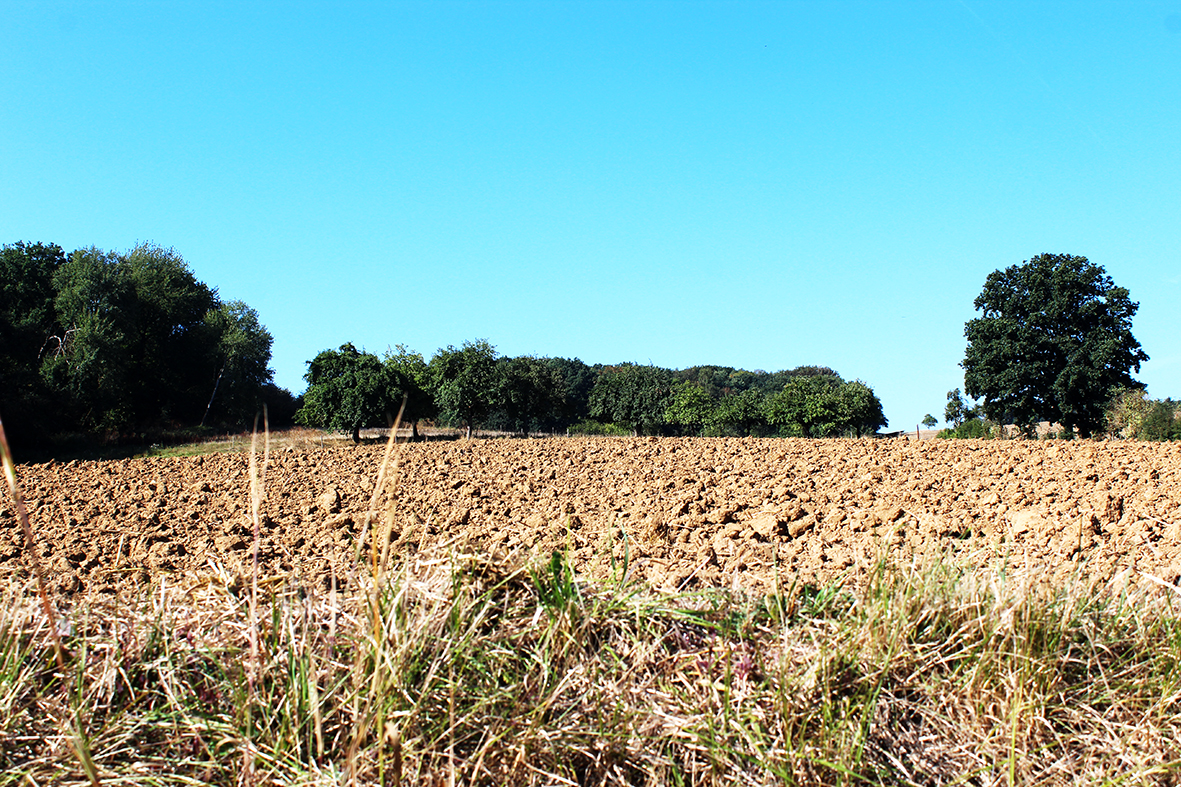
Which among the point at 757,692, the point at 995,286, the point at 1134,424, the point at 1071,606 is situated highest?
the point at 995,286

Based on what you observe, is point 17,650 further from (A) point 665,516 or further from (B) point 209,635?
(A) point 665,516

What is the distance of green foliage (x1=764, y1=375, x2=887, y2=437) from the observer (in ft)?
141

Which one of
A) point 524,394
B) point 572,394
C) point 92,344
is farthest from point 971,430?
point 92,344

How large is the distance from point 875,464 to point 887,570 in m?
9.78

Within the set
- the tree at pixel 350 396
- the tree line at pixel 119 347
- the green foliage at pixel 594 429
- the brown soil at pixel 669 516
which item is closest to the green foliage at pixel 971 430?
the green foliage at pixel 594 429

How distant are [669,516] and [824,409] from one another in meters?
37.1

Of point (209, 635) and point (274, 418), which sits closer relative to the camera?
point (209, 635)

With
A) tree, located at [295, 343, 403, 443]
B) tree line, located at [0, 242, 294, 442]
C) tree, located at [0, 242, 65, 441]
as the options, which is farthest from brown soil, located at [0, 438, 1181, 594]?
tree line, located at [0, 242, 294, 442]

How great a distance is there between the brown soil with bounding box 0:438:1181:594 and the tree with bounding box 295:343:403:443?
11455 mm

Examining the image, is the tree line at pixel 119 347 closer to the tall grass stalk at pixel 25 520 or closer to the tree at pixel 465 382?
the tree at pixel 465 382

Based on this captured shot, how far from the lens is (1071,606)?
3.23m

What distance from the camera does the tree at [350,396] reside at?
89.4ft

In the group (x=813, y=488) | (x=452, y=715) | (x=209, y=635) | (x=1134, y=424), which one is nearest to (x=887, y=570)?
(x=452, y=715)

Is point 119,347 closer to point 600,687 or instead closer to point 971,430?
point 600,687
